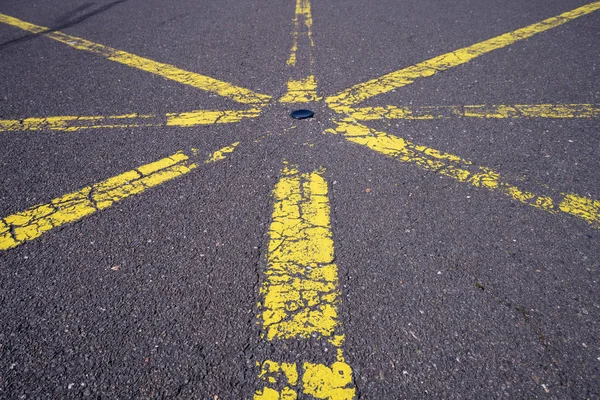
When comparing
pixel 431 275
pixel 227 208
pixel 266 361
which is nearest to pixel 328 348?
pixel 266 361

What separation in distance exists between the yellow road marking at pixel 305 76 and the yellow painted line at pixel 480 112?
443 mm

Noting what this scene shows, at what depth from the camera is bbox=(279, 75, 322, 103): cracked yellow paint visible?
3.97 meters

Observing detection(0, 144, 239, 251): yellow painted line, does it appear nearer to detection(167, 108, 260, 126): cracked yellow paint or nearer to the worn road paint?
detection(167, 108, 260, 126): cracked yellow paint

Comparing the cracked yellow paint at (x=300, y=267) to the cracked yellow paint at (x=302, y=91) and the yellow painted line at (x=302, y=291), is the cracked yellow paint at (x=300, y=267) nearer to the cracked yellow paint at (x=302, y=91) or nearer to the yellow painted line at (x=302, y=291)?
the yellow painted line at (x=302, y=291)

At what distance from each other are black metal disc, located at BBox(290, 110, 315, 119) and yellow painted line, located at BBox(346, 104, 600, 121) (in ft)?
1.01

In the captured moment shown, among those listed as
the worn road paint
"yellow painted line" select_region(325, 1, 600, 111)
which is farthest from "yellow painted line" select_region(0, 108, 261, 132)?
the worn road paint

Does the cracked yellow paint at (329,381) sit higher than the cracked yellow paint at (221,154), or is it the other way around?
the cracked yellow paint at (221,154)

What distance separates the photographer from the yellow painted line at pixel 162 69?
4047mm

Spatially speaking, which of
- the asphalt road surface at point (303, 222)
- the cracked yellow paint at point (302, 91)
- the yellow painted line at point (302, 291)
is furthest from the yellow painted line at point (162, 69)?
the yellow painted line at point (302, 291)

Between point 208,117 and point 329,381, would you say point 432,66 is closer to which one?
point 208,117

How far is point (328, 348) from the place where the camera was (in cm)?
201

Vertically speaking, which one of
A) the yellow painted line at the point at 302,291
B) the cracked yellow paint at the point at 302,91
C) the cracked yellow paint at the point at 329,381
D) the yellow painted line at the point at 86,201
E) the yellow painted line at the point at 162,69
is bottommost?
the cracked yellow paint at the point at 329,381

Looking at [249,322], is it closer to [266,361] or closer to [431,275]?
[266,361]

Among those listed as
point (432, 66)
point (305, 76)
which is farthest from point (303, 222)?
point (432, 66)
